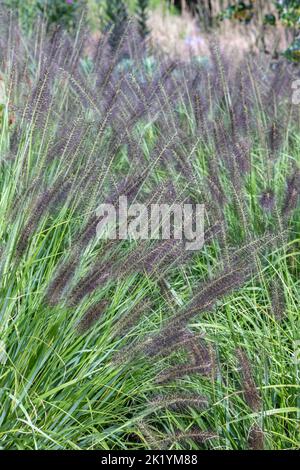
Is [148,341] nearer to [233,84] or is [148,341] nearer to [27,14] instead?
[233,84]

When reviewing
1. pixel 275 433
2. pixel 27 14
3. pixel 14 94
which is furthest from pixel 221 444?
pixel 27 14

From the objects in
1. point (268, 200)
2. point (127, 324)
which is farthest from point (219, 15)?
point (127, 324)

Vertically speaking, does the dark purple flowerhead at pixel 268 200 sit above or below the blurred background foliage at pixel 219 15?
below

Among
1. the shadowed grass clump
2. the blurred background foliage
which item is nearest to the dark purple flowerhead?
the shadowed grass clump

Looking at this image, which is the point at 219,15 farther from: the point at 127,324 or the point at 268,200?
the point at 127,324

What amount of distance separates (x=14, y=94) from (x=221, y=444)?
6.16 feet

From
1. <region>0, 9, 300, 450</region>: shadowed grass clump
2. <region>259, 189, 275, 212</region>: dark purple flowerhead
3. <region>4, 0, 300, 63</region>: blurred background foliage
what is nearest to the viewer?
<region>0, 9, 300, 450</region>: shadowed grass clump

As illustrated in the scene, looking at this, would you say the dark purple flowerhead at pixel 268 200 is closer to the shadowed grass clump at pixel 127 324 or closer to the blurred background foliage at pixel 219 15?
the shadowed grass clump at pixel 127 324

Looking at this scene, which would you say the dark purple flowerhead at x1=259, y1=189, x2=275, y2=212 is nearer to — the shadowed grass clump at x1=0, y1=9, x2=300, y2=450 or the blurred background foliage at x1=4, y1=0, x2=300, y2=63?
the shadowed grass clump at x1=0, y1=9, x2=300, y2=450

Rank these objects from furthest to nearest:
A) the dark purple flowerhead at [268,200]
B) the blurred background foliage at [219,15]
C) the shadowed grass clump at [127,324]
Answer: the blurred background foliage at [219,15] < the dark purple flowerhead at [268,200] < the shadowed grass clump at [127,324]

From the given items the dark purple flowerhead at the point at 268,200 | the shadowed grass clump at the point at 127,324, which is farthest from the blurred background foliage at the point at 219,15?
the shadowed grass clump at the point at 127,324

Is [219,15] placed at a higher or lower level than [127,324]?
higher

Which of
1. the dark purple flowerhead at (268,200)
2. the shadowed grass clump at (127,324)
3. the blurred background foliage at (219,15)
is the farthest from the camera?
the blurred background foliage at (219,15)

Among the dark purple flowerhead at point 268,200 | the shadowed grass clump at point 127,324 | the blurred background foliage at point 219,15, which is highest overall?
the blurred background foliage at point 219,15
